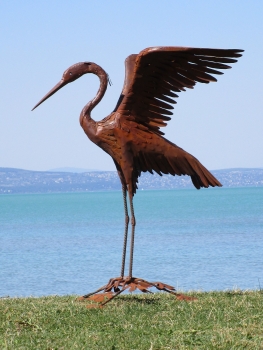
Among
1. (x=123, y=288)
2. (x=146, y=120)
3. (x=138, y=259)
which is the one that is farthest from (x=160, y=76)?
(x=138, y=259)

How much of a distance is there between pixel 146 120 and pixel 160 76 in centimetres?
54

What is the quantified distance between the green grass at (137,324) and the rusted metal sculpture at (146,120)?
45 cm

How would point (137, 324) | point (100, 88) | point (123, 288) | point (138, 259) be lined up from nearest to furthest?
1. point (137, 324)
2. point (123, 288)
3. point (100, 88)
4. point (138, 259)

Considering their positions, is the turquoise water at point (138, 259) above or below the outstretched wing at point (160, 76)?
below

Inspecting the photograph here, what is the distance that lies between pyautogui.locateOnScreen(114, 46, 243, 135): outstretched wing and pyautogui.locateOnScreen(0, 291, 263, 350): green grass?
7.02 ft

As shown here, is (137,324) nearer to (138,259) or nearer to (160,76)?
(160,76)

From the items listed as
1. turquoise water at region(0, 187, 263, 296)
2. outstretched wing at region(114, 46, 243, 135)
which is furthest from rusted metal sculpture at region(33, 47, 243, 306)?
turquoise water at region(0, 187, 263, 296)

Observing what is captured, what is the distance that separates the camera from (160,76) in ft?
31.1

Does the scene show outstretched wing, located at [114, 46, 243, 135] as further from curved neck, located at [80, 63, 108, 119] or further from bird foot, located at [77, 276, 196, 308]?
bird foot, located at [77, 276, 196, 308]

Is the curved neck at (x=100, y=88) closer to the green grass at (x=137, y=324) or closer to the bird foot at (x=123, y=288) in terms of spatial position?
the bird foot at (x=123, y=288)

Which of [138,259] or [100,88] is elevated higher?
[100,88]

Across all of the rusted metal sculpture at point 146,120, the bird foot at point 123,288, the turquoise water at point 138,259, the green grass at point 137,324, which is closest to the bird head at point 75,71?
the rusted metal sculpture at point 146,120

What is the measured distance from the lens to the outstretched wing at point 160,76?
927 cm

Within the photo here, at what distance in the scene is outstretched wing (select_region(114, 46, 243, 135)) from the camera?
9266 millimetres
